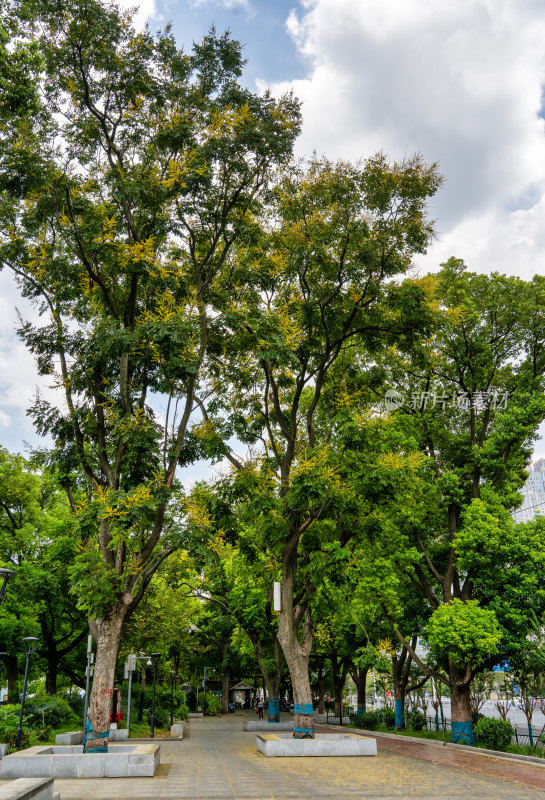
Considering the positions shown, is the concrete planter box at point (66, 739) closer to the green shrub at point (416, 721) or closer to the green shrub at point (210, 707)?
the green shrub at point (416, 721)

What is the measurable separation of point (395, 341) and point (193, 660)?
3874 centimetres

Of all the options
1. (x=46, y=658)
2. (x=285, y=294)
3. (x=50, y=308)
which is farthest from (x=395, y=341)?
(x=46, y=658)

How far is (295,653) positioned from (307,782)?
5.47 m

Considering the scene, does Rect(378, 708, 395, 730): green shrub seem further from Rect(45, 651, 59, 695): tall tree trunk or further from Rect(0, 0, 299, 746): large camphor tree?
Rect(0, 0, 299, 746): large camphor tree

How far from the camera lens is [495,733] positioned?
Result: 1906 centimetres

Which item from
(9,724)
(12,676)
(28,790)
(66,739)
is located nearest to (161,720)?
(12,676)

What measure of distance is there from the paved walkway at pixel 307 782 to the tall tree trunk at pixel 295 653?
150cm

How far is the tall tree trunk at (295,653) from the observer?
650 inches

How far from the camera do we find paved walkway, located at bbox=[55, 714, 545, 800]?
393 inches

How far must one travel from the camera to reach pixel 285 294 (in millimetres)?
18219

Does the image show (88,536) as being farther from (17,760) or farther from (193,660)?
(193,660)

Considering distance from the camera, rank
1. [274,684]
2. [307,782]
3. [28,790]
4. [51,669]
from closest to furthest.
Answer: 1. [28,790]
2. [307,782]
3. [274,684]
4. [51,669]

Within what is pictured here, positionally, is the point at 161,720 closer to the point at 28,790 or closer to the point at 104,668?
the point at 104,668

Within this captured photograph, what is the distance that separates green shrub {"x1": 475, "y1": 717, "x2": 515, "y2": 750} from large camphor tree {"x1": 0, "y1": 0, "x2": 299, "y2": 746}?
12847 mm
